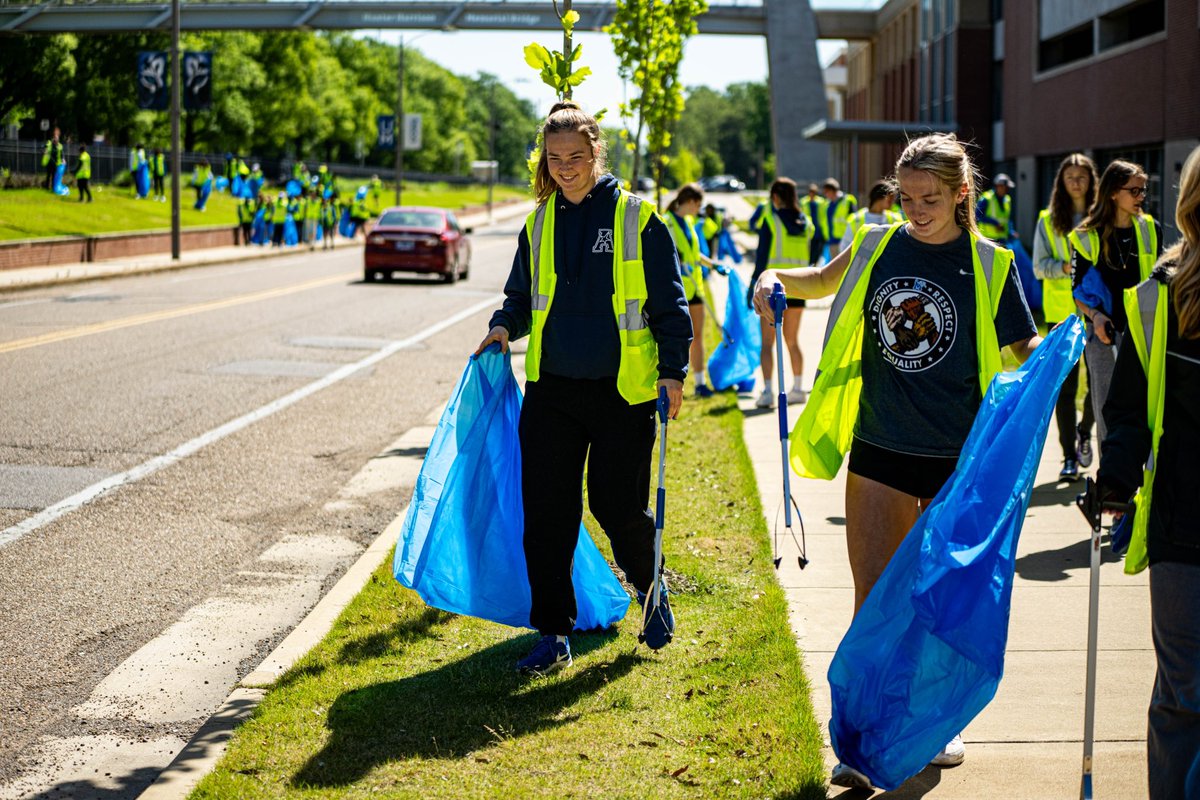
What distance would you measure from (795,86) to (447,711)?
5225 cm

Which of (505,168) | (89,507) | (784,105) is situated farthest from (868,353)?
(505,168)

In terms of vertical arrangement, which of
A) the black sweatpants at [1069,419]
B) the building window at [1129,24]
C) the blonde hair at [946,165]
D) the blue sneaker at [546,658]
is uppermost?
the building window at [1129,24]

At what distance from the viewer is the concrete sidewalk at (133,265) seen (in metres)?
26.6

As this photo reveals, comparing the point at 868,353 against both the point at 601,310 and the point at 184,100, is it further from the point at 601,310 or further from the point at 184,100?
the point at 184,100

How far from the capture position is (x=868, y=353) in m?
4.61

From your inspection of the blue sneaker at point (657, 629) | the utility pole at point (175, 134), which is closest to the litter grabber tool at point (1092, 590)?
the blue sneaker at point (657, 629)

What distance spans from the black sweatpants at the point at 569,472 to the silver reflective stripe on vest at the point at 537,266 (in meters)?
0.25

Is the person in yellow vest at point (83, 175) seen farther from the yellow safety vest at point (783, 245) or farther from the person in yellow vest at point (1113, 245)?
the person in yellow vest at point (1113, 245)

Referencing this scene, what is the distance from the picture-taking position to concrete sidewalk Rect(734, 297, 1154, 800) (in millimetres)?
4387

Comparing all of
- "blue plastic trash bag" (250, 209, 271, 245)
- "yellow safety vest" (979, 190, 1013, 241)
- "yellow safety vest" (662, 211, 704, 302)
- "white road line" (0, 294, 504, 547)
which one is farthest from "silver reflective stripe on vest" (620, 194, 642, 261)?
"blue plastic trash bag" (250, 209, 271, 245)

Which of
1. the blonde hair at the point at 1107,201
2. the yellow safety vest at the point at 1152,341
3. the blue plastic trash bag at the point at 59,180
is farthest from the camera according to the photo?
the blue plastic trash bag at the point at 59,180

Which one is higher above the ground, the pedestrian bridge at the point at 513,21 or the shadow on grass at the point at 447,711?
the pedestrian bridge at the point at 513,21

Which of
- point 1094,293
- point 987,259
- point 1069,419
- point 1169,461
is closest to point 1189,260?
point 1169,461

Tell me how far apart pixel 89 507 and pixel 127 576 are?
1.55 m
